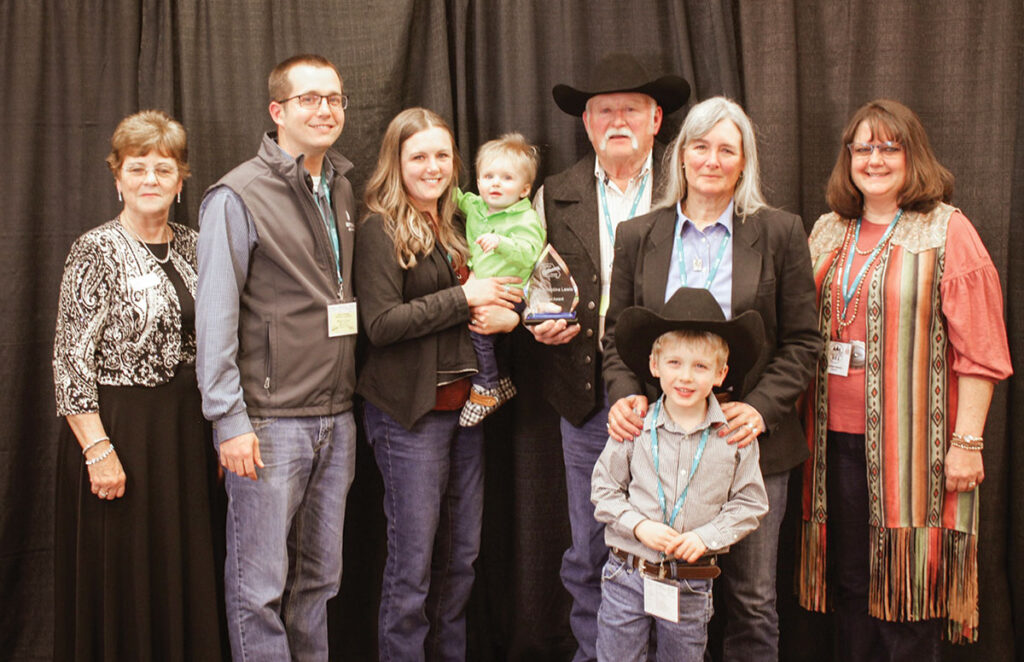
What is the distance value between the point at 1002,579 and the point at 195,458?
286 cm

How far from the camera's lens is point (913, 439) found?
2.46 metres

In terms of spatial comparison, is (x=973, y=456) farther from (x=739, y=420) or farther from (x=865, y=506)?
(x=739, y=420)

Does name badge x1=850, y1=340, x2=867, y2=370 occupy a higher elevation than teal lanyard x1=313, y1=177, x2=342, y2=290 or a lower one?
lower

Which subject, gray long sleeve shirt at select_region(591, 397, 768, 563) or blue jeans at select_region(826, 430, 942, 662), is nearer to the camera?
gray long sleeve shirt at select_region(591, 397, 768, 563)

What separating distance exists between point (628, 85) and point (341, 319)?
1.20 m

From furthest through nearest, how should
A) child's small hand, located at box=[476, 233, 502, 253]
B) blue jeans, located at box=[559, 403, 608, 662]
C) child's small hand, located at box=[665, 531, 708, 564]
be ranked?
1. blue jeans, located at box=[559, 403, 608, 662]
2. child's small hand, located at box=[476, 233, 502, 253]
3. child's small hand, located at box=[665, 531, 708, 564]

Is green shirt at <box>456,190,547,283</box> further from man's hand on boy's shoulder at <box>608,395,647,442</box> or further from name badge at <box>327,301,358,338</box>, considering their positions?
man's hand on boy's shoulder at <box>608,395,647,442</box>

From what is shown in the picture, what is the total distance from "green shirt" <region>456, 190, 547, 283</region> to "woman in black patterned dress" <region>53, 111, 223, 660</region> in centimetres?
90

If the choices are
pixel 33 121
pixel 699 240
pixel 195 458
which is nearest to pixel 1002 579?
pixel 699 240

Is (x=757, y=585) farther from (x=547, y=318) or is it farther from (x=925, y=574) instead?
(x=547, y=318)

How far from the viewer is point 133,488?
2473 millimetres

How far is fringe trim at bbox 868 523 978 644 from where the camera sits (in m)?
2.48

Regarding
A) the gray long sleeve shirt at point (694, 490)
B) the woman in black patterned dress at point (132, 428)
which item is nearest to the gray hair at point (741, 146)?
the gray long sleeve shirt at point (694, 490)

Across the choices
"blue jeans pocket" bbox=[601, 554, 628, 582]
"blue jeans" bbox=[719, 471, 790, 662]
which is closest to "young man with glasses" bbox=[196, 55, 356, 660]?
"blue jeans pocket" bbox=[601, 554, 628, 582]
